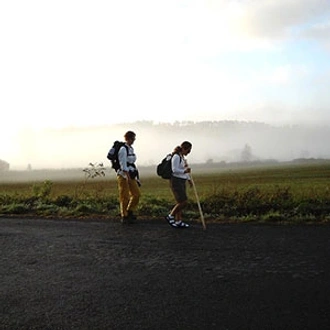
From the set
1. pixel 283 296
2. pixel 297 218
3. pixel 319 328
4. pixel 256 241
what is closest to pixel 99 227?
pixel 256 241

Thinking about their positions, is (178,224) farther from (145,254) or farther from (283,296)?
(283,296)

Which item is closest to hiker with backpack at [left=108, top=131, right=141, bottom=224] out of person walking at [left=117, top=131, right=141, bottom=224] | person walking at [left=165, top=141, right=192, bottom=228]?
person walking at [left=117, top=131, right=141, bottom=224]

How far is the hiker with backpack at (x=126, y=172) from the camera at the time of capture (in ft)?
33.1

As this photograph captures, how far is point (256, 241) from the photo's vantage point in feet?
25.9

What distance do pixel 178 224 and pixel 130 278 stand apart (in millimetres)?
3773

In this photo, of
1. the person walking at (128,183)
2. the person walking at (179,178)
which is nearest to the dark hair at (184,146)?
the person walking at (179,178)

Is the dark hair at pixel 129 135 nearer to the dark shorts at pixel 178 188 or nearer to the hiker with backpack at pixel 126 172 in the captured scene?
the hiker with backpack at pixel 126 172

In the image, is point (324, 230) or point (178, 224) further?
point (178, 224)

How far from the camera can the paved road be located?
4.43 m

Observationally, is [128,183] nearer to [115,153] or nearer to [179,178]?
[115,153]

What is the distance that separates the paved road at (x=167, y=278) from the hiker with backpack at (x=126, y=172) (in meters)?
1.04

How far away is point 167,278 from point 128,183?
4.71m

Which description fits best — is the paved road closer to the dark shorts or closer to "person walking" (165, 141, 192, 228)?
"person walking" (165, 141, 192, 228)

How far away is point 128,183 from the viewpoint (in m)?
10.3
